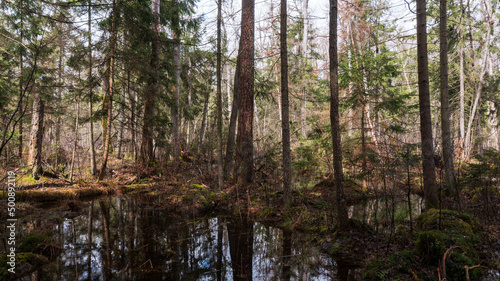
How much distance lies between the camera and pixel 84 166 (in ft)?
42.3

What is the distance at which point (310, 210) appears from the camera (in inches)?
321

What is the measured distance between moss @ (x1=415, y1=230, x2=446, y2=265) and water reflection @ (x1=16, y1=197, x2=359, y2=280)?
1226 millimetres

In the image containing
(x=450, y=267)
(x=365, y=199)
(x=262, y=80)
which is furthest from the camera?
(x=262, y=80)

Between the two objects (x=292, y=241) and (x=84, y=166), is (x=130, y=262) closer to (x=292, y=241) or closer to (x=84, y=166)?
(x=292, y=241)

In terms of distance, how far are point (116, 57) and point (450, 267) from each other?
1209 centimetres

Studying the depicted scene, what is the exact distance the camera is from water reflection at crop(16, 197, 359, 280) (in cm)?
451

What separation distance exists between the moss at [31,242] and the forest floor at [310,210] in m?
3.37

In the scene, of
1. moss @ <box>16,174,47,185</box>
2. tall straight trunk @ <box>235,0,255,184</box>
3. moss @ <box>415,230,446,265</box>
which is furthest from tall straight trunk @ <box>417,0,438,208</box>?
moss @ <box>16,174,47,185</box>

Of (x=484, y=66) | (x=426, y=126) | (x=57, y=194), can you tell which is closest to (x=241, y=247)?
(x=426, y=126)

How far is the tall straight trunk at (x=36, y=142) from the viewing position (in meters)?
10.7

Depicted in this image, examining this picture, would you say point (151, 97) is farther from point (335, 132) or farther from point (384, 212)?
point (384, 212)

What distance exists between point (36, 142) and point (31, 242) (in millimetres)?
8374

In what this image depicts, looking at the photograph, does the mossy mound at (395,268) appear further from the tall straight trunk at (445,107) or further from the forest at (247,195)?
the tall straight trunk at (445,107)

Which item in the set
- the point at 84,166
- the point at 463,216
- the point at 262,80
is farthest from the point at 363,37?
the point at 84,166
